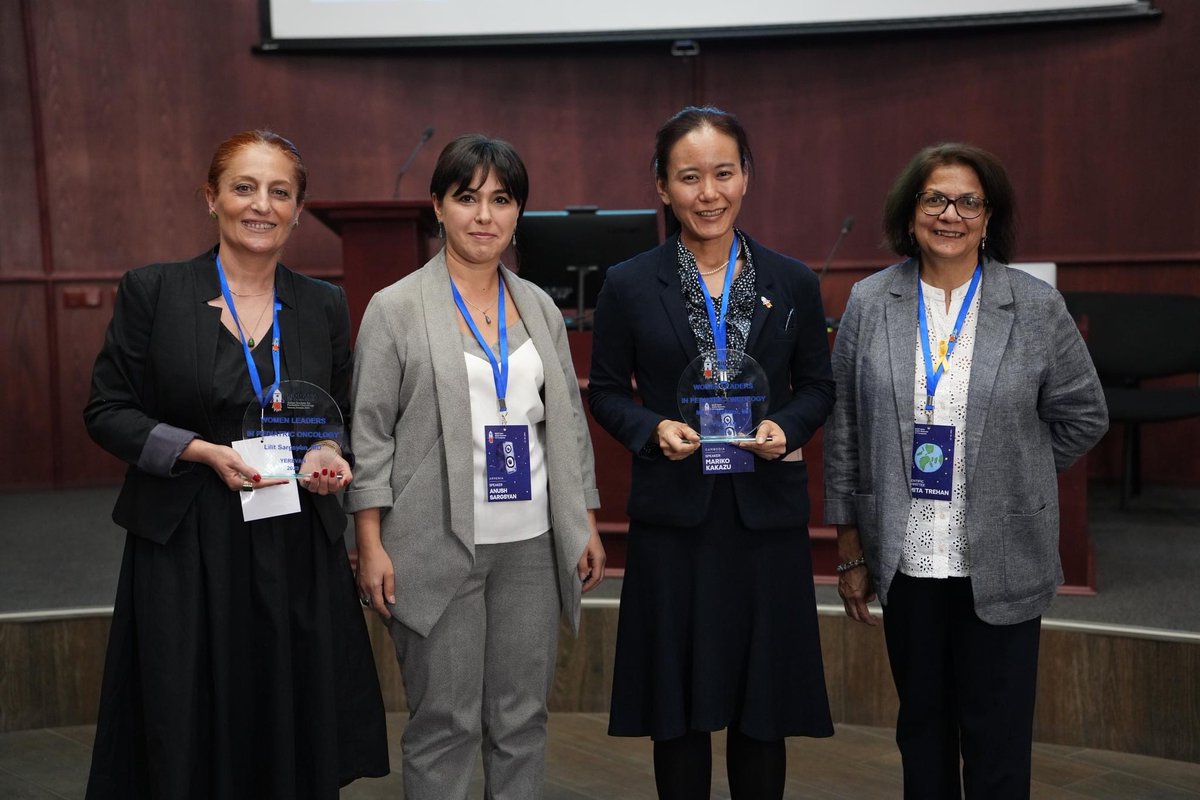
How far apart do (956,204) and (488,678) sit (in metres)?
1.19

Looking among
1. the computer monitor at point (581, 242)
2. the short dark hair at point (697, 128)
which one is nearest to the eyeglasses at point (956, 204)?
the short dark hair at point (697, 128)

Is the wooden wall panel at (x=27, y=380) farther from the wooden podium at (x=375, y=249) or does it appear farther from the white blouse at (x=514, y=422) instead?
the white blouse at (x=514, y=422)

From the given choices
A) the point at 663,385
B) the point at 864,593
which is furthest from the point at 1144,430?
the point at 663,385

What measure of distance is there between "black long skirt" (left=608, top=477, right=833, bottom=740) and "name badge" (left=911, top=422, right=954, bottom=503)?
23cm

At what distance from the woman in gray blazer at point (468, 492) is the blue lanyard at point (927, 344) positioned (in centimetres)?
64

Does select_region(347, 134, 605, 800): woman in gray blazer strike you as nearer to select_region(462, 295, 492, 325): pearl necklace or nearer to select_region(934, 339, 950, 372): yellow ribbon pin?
select_region(462, 295, 492, 325): pearl necklace

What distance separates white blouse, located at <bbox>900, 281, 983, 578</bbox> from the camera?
1854 millimetres

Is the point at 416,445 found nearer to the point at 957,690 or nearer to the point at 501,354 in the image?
the point at 501,354

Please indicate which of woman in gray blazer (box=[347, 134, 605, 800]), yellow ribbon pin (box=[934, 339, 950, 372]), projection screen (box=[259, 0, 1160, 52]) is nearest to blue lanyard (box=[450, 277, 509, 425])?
woman in gray blazer (box=[347, 134, 605, 800])

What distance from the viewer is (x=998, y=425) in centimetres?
183

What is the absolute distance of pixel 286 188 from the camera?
1.84 meters

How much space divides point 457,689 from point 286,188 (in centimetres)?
93

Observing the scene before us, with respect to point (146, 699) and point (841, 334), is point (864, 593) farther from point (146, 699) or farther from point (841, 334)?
point (146, 699)

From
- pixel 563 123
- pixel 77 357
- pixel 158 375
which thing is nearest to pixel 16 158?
pixel 77 357
